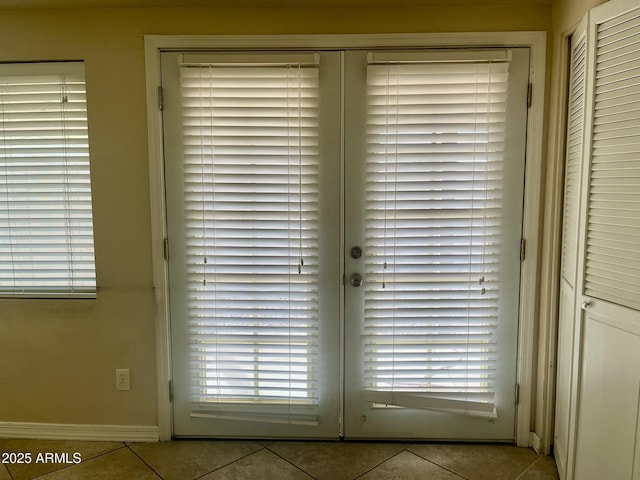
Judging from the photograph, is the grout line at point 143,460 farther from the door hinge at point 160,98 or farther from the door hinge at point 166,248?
the door hinge at point 160,98

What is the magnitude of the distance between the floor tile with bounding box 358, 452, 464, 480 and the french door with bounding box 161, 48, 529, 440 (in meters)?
0.16

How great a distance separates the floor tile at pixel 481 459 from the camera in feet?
6.57

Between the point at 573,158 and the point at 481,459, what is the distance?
1.50 meters

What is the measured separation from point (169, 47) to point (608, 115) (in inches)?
74.9

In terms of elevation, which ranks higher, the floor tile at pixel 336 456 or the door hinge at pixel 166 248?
the door hinge at pixel 166 248

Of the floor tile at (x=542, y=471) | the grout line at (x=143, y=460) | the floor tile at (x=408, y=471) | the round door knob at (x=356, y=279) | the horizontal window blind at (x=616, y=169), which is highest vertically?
the horizontal window blind at (x=616, y=169)

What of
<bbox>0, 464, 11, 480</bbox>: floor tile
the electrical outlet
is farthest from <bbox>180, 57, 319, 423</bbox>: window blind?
<bbox>0, 464, 11, 480</bbox>: floor tile

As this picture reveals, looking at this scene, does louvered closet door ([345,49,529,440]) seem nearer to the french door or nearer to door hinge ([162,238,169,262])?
the french door

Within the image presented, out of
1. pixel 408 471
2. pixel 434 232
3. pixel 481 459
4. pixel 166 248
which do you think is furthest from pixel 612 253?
pixel 166 248

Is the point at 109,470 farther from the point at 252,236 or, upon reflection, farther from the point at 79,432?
the point at 252,236

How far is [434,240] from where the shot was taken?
208 cm

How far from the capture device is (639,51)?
141cm

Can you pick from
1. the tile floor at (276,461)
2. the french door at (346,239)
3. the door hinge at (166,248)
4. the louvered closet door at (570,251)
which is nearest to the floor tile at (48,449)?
the tile floor at (276,461)

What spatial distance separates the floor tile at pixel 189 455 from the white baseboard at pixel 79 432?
0.06 meters
